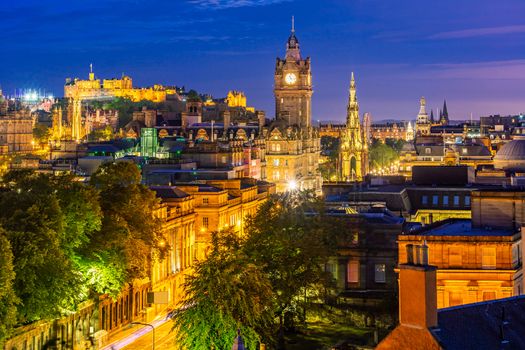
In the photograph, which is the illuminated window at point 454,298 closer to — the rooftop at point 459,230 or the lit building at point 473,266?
the lit building at point 473,266

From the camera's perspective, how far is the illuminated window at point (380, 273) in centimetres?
8150

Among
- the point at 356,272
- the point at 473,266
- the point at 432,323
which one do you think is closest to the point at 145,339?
the point at 356,272

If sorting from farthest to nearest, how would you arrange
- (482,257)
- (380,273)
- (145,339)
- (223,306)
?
(380,273) < (145,339) < (482,257) < (223,306)

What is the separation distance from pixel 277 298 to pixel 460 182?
57.6 metres

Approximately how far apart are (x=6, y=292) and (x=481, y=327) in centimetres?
2622

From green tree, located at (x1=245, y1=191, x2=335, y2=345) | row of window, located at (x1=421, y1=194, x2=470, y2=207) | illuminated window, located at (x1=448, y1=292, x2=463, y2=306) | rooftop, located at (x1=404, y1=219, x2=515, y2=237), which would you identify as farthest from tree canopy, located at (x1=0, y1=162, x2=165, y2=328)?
row of window, located at (x1=421, y1=194, x2=470, y2=207)

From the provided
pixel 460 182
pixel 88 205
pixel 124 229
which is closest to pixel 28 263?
pixel 88 205

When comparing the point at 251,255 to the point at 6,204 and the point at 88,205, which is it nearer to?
the point at 88,205

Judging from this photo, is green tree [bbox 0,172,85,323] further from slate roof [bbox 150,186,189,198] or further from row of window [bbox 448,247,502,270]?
slate roof [bbox 150,186,189,198]

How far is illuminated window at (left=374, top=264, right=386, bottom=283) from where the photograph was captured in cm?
8150

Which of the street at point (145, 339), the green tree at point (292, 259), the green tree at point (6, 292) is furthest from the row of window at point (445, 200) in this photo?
the green tree at point (6, 292)

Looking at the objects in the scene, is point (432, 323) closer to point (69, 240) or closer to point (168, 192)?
point (69, 240)

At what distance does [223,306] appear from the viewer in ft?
193

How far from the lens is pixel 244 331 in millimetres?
59062
